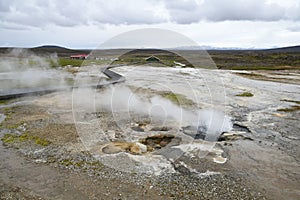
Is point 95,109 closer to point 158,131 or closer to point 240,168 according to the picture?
point 158,131

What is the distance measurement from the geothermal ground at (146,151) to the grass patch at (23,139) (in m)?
0.05

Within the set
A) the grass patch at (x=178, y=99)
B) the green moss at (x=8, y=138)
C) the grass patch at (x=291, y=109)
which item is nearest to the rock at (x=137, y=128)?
the green moss at (x=8, y=138)

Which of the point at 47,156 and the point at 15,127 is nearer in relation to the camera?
the point at 47,156

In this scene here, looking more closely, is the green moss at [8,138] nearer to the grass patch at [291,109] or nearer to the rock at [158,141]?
the rock at [158,141]

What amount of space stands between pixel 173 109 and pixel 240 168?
8080 millimetres

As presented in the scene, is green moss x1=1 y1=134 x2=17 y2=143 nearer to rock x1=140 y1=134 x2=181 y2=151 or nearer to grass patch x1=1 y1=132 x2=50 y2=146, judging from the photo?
grass patch x1=1 y1=132 x2=50 y2=146

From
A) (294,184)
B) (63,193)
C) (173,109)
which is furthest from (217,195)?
(173,109)

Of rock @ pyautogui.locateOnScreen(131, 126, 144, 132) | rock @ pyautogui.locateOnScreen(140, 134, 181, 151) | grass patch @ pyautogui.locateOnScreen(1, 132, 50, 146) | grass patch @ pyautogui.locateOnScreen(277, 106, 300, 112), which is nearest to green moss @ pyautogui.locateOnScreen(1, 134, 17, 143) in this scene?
grass patch @ pyautogui.locateOnScreen(1, 132, 50, 146)

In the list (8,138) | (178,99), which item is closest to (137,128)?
(8,138)

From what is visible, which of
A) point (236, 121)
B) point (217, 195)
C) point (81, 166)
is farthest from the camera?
point (236, 121)

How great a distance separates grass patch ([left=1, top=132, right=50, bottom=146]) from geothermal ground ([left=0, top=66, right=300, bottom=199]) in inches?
1.8

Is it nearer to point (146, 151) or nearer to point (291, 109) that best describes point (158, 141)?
point (146, 151)

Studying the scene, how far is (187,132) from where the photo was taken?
12750mm

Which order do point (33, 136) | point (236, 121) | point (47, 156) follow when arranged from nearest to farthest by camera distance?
1. point (47, 156)
2. point (33, 136)
3. point (236, 121)
